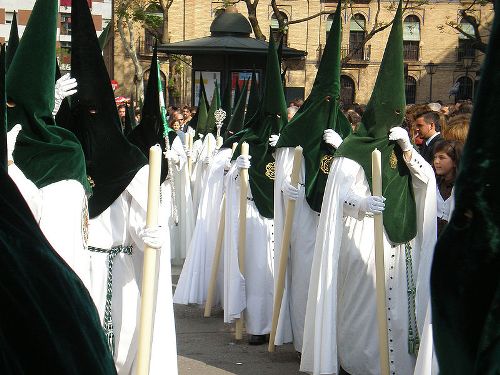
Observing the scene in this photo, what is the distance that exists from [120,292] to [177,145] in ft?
21.8

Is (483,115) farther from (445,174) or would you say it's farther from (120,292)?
(445,174)

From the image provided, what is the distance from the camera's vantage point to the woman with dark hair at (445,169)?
20.9 ft

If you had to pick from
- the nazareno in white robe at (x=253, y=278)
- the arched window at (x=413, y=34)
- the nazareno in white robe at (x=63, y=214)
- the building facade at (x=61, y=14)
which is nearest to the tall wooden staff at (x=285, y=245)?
the nazareno in white robe at (x=253, y=278)

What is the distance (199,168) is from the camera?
41.8 feet

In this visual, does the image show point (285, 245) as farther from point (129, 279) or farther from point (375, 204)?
point (129, 279)

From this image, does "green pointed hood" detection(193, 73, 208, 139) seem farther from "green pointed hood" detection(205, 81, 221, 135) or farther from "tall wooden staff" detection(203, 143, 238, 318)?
"tall wooden staff" detection(203, 143, 238, 318)

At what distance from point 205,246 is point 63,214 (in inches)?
236

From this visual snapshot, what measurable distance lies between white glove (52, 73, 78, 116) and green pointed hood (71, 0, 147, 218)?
38mm

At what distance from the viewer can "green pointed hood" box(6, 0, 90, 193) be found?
4488mm

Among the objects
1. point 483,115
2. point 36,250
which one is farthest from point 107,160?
point 483,115

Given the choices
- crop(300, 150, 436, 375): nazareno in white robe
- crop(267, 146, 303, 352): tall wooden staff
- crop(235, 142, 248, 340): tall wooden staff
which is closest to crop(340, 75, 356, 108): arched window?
crop(235, 142, 248, 340): tall wooden staff

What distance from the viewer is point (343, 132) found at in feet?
24.6

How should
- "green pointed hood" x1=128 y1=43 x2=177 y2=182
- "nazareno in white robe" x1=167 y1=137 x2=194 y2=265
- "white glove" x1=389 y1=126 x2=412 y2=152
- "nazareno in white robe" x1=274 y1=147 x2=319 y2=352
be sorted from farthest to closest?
"nazareno in white robe" x1=167 y1=137 x2=194 y2=265 → "nazareno in white robe" x1=274 y1=147 x2=319 y2=352 → "white glove" x1=389 y1=126 x2=412 y2=152 → "green pointed hood" x1=128 y1=43 x2=177 y2=182

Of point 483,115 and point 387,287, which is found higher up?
point 483,115
